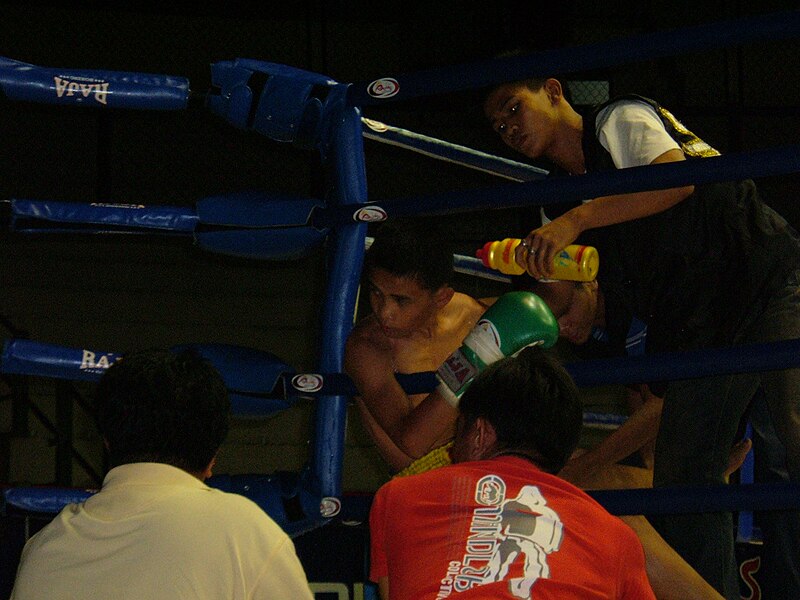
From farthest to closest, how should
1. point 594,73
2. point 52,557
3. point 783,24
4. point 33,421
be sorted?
point 33,421
point 594,73
point 783,24
point 52,557

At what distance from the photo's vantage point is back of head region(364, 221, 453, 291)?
2941 mm

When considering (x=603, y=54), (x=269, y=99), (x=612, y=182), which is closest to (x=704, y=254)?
(x=612, y=182)

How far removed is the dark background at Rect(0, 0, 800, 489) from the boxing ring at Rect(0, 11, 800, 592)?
168 inches

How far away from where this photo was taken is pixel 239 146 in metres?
8.22

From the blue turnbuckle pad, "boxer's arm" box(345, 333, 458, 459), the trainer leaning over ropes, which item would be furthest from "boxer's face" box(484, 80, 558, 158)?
"boxer's arm" box(345, 333, 458, 459)

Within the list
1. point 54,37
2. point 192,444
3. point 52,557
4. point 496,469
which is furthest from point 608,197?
point 54,37

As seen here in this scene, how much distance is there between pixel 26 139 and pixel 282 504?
5.90m

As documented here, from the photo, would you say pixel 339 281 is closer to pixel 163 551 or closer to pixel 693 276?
pixel 693 276

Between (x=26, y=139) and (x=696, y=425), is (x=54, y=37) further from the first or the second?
(x=696, y=425)

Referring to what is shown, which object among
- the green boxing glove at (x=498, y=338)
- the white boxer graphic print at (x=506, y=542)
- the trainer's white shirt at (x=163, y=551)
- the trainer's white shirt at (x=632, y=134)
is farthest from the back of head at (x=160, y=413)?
the trainer's white shirt at (x=632, y=134)

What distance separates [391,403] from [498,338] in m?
0.36

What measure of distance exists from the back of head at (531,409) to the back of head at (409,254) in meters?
0.99

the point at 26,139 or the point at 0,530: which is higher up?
the point at 26,139

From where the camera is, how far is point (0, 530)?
2.73m
